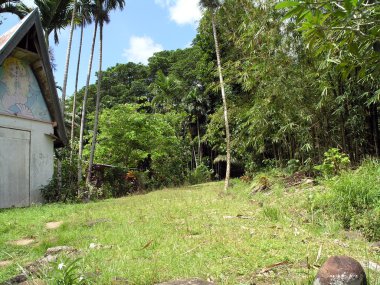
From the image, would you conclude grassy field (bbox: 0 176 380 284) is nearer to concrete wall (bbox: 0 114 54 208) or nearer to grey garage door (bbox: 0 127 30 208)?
grey garage door (bbox: 0 127 30 208)

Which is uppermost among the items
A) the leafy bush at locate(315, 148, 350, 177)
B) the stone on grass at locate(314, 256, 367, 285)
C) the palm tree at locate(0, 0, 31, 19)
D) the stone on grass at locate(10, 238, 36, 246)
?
the palm tree at locate(0, 0, 31, 19)

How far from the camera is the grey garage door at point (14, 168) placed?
10867 millimetres

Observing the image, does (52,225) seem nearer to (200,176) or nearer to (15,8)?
(15,8)

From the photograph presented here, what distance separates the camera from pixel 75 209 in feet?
30.9

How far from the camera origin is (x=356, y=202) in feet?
19.8

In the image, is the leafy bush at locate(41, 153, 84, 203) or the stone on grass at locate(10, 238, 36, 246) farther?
the leafy bush at locate(41, 153, 84, 203)

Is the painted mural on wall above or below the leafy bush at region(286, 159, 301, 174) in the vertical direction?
above

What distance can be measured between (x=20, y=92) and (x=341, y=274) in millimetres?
11172

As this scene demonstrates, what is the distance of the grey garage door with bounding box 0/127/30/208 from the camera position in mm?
10867

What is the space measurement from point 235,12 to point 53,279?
12929 millimetres

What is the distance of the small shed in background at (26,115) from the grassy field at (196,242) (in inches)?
125

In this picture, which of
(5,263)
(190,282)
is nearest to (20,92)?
(5,263)

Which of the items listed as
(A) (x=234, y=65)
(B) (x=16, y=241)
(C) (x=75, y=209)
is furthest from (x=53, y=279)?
(A) (x=234, y=65)

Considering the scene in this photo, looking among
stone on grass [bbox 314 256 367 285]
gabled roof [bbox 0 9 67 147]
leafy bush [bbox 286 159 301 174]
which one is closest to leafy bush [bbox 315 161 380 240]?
stone on grass [bbox 314 256 367 285]
